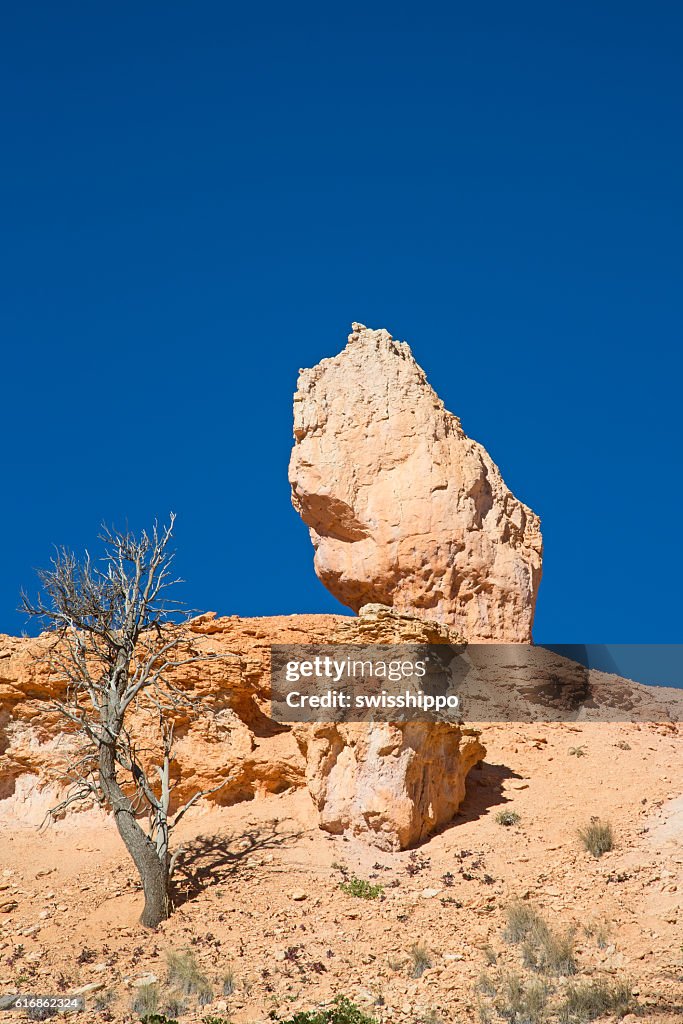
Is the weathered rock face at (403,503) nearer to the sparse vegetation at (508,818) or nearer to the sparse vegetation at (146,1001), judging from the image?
the sparse vegetation at (508,818)

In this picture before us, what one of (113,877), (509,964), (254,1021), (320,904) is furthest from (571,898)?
(113,877)

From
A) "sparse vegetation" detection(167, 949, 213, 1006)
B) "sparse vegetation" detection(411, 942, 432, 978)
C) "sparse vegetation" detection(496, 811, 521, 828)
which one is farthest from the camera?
"sparse vegetation" detection(496, 811, 521, 828)

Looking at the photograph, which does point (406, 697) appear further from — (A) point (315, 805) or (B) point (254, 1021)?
(B) point (254, 1021)

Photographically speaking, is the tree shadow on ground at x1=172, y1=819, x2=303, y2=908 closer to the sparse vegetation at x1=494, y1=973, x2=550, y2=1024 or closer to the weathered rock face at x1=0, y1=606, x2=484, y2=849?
the weathered rock face at x1=0, y1=606, x2=484, y2=849

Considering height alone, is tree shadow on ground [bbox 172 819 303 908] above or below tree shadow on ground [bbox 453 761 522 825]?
below

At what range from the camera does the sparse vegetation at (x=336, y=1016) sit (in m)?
11.1

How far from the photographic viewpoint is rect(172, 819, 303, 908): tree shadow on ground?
50.9 ft

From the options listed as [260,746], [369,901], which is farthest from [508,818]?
[260,746]

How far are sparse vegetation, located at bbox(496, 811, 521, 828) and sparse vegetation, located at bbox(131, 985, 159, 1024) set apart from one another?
6.29 m

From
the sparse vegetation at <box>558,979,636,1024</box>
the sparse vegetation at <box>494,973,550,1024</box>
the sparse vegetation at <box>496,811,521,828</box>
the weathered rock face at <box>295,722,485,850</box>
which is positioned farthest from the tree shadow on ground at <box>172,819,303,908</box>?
the sparse vegetation at <box>558,979,636,1024</box>

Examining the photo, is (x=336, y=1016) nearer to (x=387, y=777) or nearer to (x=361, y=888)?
(x=361, y=888)

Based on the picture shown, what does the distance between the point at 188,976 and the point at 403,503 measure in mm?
12692

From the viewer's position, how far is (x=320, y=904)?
14508 mm

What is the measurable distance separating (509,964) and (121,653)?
7.45 m
